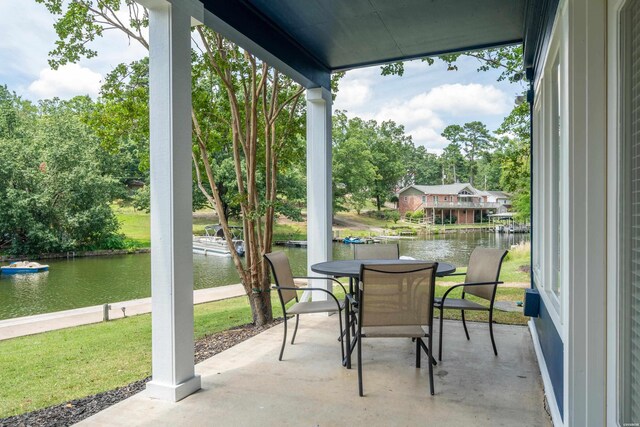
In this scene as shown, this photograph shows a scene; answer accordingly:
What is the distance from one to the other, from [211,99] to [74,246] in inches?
668

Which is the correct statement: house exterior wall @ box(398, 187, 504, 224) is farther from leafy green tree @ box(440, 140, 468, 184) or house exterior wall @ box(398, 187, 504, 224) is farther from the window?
the window

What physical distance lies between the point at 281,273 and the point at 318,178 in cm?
151

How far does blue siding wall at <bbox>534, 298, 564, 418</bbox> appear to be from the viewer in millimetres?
1978

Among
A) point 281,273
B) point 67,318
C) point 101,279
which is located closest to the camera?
point 281,273

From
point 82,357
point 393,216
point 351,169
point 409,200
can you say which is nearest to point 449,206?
point 409,200

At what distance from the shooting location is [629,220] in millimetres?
1365

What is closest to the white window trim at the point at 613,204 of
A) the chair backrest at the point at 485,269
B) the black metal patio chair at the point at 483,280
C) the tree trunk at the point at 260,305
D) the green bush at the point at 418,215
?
the black metal patio chair at the point at 483,280

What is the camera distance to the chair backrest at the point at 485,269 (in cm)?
328

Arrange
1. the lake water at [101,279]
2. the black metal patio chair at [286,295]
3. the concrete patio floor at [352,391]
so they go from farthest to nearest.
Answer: the lake water at [101,279] < the black metal patio chair at [286,295] < the concrete patio floor at [352,391]

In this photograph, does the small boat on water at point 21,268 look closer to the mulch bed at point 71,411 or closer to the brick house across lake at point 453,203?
the mulch bed at point 71,411

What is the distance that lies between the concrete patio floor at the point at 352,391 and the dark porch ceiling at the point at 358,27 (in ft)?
8.11

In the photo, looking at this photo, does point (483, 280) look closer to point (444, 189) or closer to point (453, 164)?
point (444, 189)

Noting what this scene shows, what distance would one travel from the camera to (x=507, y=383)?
263 centimetres

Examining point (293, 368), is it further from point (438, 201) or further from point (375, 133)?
point (375, 133)
